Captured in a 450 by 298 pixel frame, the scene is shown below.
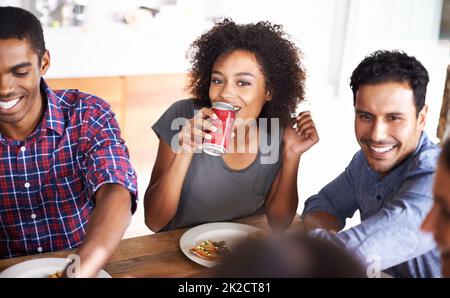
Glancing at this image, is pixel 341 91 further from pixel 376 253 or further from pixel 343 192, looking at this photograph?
pixel 376 253

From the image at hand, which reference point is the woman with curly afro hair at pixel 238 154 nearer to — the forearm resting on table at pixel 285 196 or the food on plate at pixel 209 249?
the forearm resting on table at pixel 285 196

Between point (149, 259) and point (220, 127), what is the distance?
31 cm

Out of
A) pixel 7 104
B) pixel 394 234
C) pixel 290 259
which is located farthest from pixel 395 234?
pixel 7 104

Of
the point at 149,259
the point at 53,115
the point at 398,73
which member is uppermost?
the point at 398,73

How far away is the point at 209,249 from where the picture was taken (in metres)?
1.21

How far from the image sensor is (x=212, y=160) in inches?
61.4

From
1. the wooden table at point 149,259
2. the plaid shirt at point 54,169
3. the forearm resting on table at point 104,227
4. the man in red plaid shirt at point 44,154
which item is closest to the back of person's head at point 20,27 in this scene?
the man in red plaid shirt at point 44,154

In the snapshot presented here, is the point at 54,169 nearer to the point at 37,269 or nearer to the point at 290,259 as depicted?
the point at 37,269

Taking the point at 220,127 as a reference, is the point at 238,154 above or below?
below

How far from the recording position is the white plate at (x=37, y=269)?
1.03 metres

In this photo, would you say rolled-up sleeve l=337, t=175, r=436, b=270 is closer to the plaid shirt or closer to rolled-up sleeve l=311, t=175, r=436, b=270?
rolled-up sleeve l=311, t=175, r=436, b=270

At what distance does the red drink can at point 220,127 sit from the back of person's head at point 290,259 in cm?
70

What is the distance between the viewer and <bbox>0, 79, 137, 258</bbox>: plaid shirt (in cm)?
131
